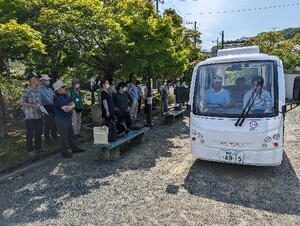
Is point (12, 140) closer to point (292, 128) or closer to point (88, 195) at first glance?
point (88, 195)

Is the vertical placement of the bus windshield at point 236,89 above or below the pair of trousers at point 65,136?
above

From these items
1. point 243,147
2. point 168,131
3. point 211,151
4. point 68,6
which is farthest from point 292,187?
point 68,6

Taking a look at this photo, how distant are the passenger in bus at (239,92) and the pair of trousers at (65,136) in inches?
150

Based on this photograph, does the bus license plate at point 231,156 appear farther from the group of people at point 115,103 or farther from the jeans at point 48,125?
the jeans at point 48,125

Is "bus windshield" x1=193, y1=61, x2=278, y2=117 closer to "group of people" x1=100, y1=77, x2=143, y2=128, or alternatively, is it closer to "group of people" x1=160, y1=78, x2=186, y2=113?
"group of people" x1=100, y1=77, x2=143, y2=128

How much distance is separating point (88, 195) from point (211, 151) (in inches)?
97.9

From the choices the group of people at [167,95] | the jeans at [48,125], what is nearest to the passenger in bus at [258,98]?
the jeans at [48,125]

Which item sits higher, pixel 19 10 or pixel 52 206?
pixel 19 10

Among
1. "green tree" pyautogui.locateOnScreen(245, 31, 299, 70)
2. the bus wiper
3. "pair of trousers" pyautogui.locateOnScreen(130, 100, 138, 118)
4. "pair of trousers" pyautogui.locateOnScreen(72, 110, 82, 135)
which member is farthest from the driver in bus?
"green tree" pyautogui.locateOnScreen(245, 31, 299, 70)

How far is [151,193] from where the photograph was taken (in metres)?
4.99

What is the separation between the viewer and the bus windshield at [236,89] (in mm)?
5605

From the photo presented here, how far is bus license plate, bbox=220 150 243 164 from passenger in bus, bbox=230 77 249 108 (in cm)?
95

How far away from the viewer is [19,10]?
271 inches

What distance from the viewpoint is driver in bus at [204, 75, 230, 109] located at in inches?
234
